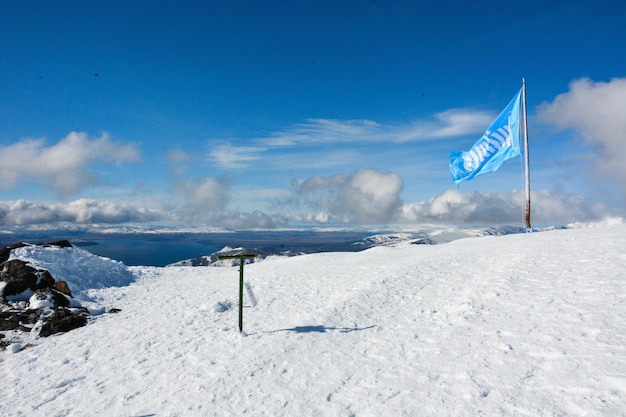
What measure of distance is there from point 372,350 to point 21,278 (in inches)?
718

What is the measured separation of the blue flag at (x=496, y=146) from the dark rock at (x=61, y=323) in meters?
24.2

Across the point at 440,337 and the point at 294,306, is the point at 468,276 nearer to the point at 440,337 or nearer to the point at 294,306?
the point at 440,337

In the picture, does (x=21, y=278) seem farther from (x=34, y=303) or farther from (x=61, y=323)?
(x=61, y=323)

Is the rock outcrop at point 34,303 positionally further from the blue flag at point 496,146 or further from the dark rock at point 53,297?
the blue flag at point 496,146

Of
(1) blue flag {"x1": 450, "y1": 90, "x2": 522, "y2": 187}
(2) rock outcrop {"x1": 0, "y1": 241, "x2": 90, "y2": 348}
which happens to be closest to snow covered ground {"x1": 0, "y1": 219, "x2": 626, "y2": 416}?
(2) rock outcrop {"x1": 0, "y1": 241, "x2": 90, "y2": 348}

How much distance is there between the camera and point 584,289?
1104 cm

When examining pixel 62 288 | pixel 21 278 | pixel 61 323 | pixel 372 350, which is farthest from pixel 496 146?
pixel 21 278

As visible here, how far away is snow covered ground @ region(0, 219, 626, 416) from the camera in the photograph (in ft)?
22.1

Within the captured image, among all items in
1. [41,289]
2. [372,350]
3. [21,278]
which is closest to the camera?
[372,350]

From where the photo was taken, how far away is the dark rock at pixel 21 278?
55.5 feet

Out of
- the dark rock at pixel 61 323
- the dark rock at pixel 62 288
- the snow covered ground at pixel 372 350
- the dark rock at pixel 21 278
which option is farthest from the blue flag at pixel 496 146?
the dark rock at pixel 21 278

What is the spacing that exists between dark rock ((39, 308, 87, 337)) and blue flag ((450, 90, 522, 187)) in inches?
953

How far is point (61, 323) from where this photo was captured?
1332cm

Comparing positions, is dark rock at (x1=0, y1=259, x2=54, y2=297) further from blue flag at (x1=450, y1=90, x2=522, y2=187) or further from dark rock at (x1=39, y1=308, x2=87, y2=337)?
blue flag at (x1=450, y1=90, x2=522, y2=187)
